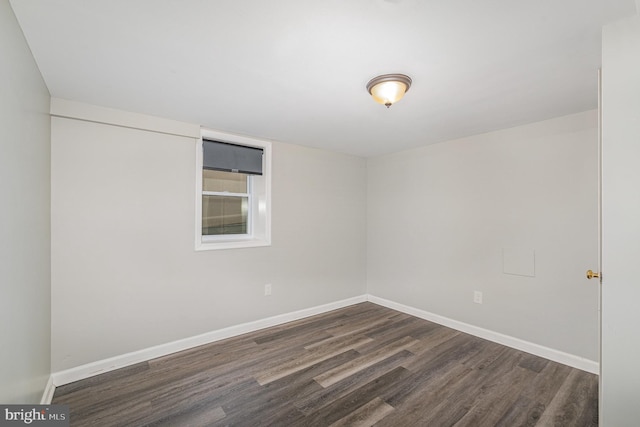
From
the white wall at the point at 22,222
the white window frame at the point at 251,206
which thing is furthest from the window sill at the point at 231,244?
the white wall at the point at 22,222

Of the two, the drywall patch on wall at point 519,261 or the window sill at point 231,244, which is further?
the window sill at point 231,244

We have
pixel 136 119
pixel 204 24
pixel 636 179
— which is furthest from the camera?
pixel 136 119

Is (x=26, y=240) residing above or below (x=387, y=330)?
above

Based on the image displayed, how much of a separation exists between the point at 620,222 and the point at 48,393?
11.7 ft

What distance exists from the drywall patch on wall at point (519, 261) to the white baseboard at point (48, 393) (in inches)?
154

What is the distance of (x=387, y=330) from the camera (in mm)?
3215

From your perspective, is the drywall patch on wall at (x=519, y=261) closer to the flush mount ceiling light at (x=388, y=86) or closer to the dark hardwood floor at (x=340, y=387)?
the dark hardwood floor at (x=340, y=387)

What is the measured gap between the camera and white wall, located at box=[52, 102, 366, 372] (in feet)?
7.32

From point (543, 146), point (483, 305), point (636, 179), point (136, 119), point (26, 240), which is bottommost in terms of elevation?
point (483, 305)

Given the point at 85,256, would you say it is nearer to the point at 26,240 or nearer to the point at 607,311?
the point at 26,240

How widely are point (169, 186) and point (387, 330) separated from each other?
277 centimetres

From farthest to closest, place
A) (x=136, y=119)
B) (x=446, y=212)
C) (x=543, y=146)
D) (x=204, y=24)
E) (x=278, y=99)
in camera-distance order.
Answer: (x=446, y=212) < (x=543, y=146) < (x=136, y=119) < (x=278, y=99) < (x=204, y=24)

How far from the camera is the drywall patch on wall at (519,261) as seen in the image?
8.90 feet

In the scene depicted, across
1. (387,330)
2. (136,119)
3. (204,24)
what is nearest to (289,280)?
(387,330)
